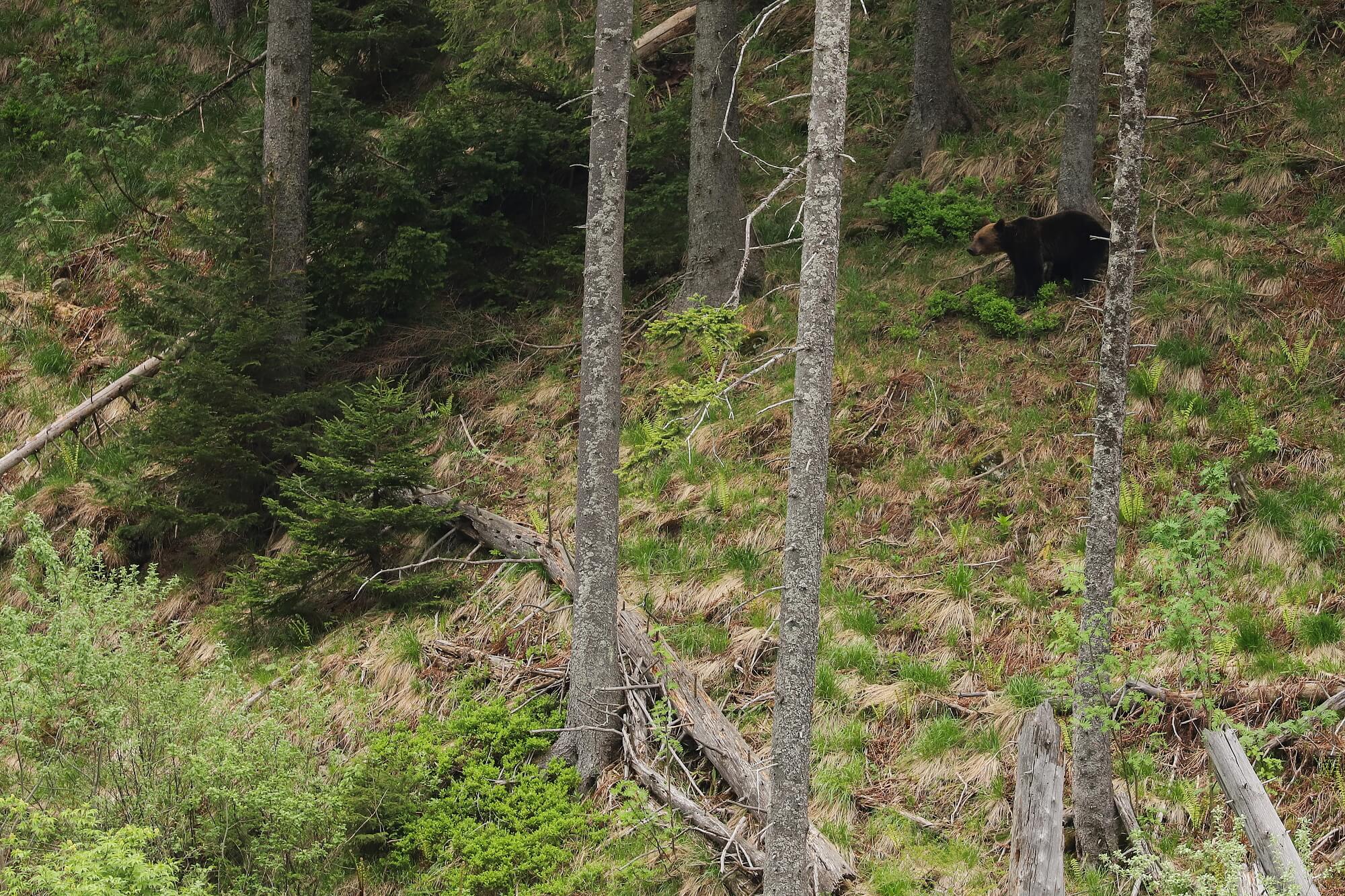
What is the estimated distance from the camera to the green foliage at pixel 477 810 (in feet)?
23.7

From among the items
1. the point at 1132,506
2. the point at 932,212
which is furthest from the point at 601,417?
the point at 932,212

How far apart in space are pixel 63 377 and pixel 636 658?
30.6 feet

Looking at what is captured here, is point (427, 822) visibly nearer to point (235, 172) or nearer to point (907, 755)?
point (907, 755)

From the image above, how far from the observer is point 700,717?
299 inches

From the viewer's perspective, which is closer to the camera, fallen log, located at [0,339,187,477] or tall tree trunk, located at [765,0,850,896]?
tall tree trunk, located at [765,0,850,896]

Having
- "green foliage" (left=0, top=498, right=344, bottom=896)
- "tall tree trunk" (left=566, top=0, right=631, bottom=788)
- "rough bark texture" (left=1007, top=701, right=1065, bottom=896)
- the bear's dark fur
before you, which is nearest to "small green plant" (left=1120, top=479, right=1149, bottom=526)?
"rough bark texture" (left=1007, top=701, right=1065, bottom=896)

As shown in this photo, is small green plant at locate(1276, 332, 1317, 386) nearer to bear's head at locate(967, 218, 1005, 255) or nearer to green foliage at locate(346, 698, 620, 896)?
bear's head at locate(967, 218, 1005, 255)

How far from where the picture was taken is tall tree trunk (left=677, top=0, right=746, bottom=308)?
10.9 m

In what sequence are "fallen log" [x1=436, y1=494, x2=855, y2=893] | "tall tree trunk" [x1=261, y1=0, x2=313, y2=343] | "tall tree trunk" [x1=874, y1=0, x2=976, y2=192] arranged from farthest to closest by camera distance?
"tall tree trunk" [x1=874, y1=0, x2=976, y2=192]
"tall tree trunk" [x1=261, y1=0, x2=313, y2=343]
"fallen log" [x1=436, y1=494, x2=855, y2=893]

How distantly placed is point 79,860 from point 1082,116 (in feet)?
31.7

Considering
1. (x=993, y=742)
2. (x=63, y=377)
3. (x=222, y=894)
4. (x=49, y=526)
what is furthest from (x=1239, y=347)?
(x=63, y=377)

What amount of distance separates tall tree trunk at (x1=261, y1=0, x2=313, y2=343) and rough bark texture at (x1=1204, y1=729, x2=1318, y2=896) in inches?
348

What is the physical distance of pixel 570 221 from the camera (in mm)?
12688

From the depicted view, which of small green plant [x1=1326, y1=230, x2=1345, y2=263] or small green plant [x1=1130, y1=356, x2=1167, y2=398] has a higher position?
small green plant [x1=1326, y1=230, x2=1345, y2=263]
